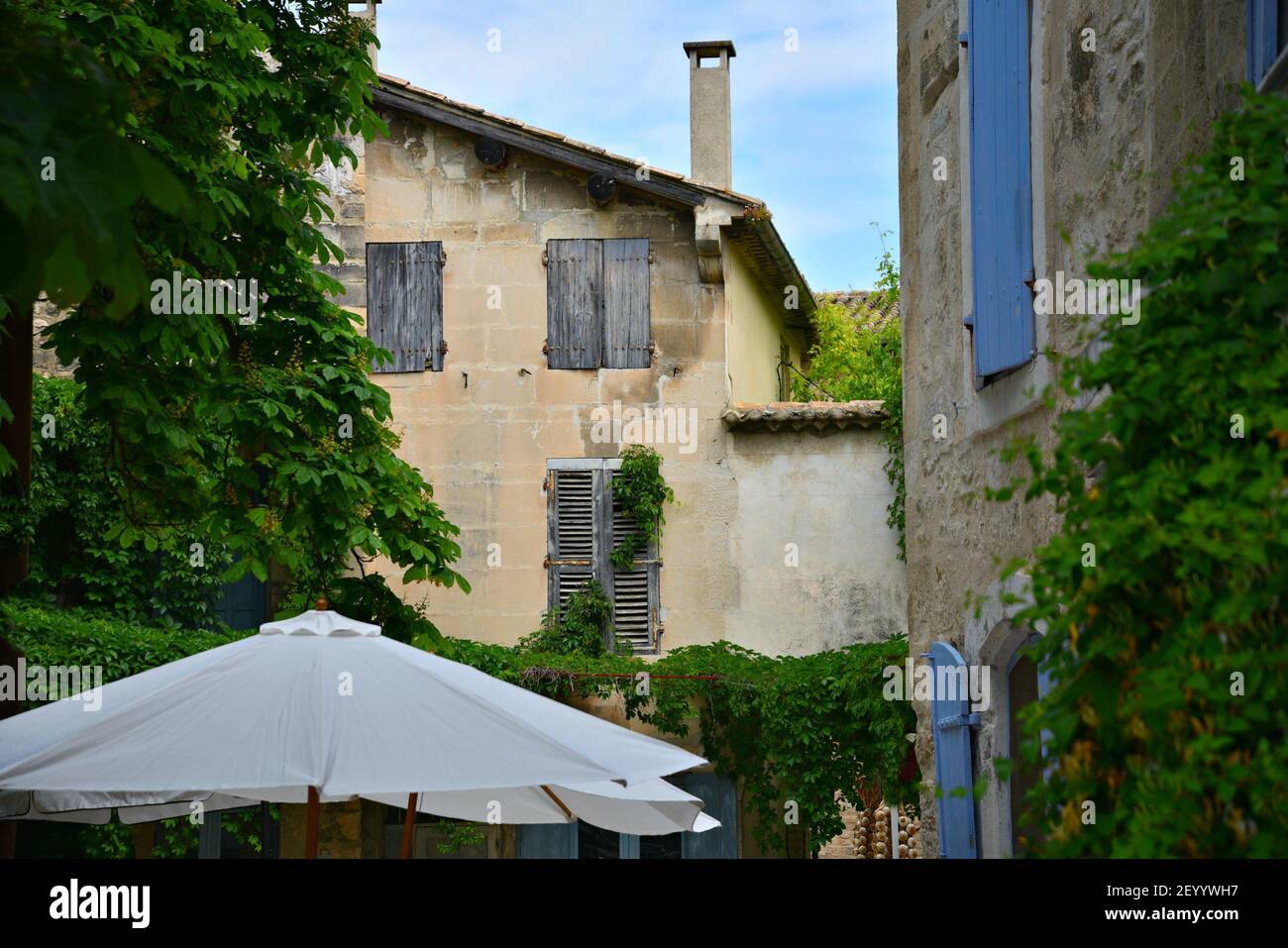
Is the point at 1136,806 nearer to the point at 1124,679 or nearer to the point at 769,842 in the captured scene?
the point at 1124,679

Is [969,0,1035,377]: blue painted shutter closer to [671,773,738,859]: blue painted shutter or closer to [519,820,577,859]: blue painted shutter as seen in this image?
[671,773,738,859]: blue painted shutter

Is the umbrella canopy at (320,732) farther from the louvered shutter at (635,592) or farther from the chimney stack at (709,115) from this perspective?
the chimney stack at (709,115)

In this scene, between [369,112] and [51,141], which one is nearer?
[51,141]

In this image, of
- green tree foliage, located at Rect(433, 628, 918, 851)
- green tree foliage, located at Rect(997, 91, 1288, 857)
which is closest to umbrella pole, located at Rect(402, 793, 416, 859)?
→ green tree foliage, located at Rect(997, 91, 1288, 857)

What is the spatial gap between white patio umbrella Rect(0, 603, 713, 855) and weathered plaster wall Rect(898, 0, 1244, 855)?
6.47 ft

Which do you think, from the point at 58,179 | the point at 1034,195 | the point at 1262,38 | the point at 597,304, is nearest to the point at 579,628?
the point at 597,304

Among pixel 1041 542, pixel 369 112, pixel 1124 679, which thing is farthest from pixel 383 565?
pixel 1124 679

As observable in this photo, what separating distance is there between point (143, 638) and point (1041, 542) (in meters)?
8.95

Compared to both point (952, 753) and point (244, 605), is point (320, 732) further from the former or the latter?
point (244, 605)

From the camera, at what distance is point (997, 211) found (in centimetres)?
671

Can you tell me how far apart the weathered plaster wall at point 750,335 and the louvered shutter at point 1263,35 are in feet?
33.5

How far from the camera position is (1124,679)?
9.69 feet

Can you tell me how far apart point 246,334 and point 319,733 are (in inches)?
152

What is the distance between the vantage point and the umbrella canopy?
5273 millimetres
